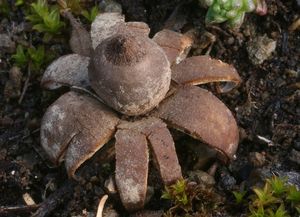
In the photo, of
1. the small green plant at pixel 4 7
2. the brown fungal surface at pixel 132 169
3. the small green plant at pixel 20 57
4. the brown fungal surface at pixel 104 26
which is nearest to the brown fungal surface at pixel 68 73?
the brown fungal surface at pixel 104 26

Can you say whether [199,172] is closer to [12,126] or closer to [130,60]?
[130,60]

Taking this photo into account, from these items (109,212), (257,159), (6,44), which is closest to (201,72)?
(257,159)

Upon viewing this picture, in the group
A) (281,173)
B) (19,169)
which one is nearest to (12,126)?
(19,169)

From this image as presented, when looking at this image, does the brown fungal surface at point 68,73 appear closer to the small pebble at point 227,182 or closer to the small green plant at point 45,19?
the small green plant at point 45,19

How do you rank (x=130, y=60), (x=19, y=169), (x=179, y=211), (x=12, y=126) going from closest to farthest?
(x=130, y=60), (x=179, y=211), (x=19, y=169), (x=12, y=126)

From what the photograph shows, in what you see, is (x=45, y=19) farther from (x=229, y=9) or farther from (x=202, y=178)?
(x=202, y=178)

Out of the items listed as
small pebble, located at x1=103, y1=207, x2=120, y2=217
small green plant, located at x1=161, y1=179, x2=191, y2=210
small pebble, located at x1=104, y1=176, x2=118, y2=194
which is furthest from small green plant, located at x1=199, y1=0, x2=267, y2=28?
small pebble, located at x1=103, y1=207, x2=120, y2=217
